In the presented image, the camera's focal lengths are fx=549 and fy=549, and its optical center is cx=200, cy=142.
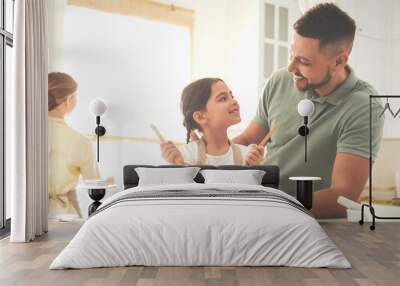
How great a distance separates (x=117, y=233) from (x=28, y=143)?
183 centimetres

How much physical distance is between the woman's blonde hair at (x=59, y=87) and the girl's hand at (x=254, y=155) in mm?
2445

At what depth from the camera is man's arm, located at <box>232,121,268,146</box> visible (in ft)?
23.9

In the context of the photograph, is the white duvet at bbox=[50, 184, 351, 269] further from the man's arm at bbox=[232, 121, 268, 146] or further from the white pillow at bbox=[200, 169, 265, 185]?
the man's arm at bbox=[232, 121, 268, 146]

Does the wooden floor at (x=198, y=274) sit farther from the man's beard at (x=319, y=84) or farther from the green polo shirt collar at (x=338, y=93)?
the man's beard at (x=319, y=84)

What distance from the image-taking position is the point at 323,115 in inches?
284

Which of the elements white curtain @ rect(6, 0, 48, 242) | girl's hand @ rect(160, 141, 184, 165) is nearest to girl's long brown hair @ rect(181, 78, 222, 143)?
girl's hand @ rect(160, 141, 184, 165)

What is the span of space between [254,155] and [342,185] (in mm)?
1216

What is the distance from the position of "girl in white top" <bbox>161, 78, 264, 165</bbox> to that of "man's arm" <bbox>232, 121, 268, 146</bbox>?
67 mm

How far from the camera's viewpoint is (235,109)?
287 inches

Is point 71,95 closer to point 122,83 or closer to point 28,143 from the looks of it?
point 122,83

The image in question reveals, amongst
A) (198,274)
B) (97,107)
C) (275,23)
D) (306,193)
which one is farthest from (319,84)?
(198,274)

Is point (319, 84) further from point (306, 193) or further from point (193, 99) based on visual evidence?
point (193, 99)

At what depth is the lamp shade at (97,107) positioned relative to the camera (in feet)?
22.9

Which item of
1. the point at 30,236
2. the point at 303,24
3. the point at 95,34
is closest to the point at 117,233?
the point at 30,236
